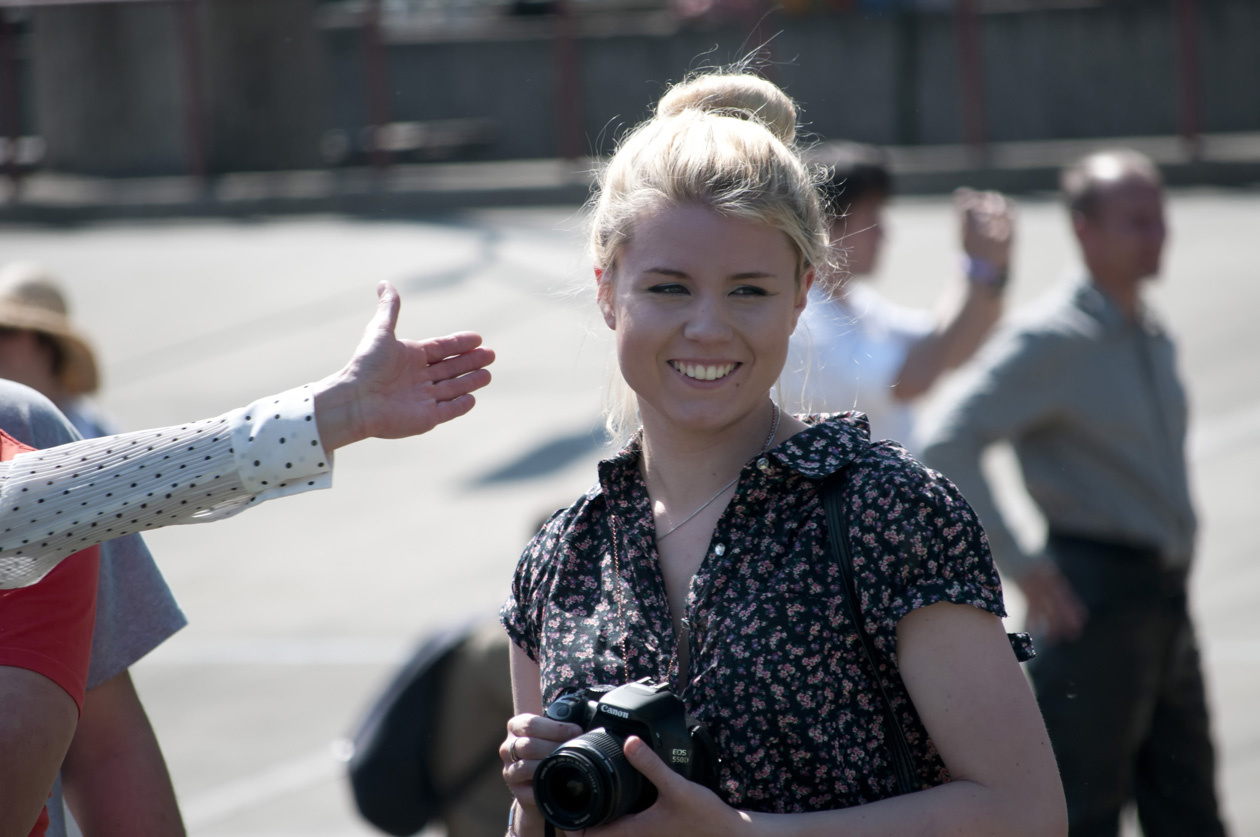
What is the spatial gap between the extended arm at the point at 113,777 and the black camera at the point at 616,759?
0.72 meters

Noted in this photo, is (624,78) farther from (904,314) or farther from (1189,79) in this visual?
(904,314)

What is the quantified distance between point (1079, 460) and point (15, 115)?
14.1 m

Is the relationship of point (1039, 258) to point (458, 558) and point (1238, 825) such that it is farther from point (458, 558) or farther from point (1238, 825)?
point (1238, 825)

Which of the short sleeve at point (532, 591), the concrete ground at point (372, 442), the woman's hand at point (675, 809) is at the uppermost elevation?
the short sleeve at point (532, 591)

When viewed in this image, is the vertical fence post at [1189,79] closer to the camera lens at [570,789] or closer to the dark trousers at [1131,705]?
the dark trousers at [1131,705]

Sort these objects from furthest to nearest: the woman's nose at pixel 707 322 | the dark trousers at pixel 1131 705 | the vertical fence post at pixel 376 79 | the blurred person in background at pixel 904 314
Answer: the vertical fence post at pixel 376 79 → the blurred person in background at pixel 904 314 → the dark trousers at pixel 1131 705 → the woman's nose at pixel 707 322

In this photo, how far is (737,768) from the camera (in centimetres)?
180

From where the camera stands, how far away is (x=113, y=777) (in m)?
2.13

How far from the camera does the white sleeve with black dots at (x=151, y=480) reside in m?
1.79

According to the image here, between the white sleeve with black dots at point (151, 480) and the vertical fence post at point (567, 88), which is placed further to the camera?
the vertical fence post at point (567, 88)

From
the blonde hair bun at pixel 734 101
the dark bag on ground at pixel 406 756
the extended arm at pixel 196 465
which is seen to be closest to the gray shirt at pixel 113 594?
the extended arm at pixel 196 465

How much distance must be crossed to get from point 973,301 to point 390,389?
2791 millimetres

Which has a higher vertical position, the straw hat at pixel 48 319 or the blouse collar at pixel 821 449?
the blouse collar at pixel 821 449

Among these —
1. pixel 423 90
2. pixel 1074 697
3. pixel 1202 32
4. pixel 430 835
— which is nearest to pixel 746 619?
pixel 1074 697
